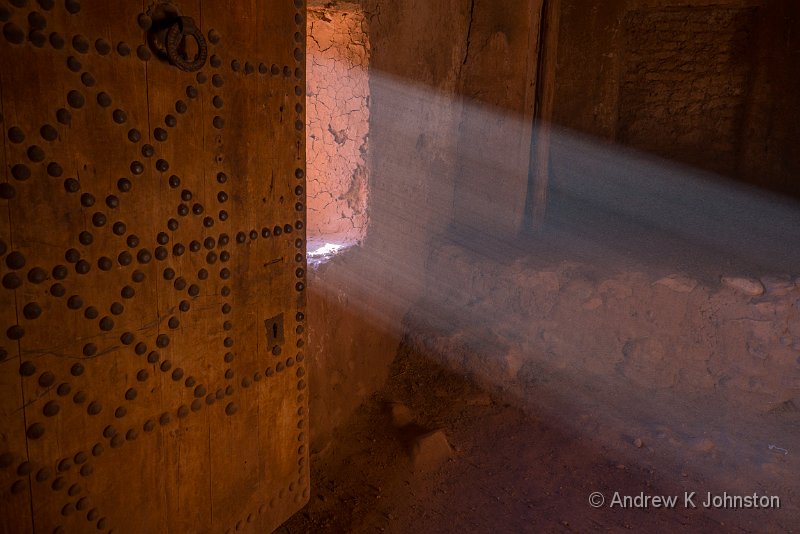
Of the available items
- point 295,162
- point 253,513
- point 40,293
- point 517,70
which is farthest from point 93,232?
point 517,70

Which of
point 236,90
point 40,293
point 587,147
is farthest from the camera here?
point 587,147

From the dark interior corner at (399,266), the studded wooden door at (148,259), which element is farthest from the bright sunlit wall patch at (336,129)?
the studded wooden door at (148,259)

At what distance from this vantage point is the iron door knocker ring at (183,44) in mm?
1545

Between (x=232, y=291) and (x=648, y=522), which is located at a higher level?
(x=232, y=291)

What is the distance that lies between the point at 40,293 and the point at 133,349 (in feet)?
1.03

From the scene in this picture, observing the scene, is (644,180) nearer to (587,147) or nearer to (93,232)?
(587,147)

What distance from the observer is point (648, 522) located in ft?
8.30

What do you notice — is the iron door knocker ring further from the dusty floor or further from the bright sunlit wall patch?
the dusty floor

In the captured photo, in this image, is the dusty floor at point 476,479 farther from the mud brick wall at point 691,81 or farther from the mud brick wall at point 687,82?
the mud brick wall at point 687,82

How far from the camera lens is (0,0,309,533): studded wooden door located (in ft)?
4.43

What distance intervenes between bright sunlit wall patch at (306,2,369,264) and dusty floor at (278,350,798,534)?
1.05 metres

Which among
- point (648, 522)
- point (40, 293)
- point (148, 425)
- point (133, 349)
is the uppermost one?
point (40, 293)

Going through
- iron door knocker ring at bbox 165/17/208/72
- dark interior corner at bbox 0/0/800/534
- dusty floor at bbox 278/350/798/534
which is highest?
iron door knocker ring at bbox 165/17/208/72

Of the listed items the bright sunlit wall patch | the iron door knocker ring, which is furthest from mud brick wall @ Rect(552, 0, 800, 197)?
the iron door knocker ring
